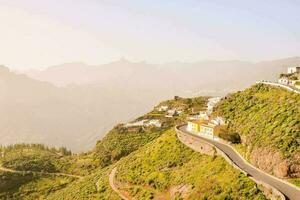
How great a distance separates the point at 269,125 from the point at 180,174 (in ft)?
44.8

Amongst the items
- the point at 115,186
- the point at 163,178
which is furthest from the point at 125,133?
the point at 163,178

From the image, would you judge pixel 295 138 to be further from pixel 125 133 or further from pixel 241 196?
pixel 125 133

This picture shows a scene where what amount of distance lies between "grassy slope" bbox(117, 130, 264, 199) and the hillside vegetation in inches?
161

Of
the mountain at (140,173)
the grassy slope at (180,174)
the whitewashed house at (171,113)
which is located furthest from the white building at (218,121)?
the whitewashed house at (171,113)

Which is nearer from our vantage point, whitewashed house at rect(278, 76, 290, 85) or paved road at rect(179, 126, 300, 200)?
paved road at rect(179, 126, 300, 200)

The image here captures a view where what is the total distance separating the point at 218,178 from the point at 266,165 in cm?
579

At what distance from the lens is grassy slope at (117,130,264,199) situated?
45938 mm

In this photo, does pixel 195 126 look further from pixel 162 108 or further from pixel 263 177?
pixel 162 108

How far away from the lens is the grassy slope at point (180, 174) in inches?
1809

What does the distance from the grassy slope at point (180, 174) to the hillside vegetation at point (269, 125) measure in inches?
161

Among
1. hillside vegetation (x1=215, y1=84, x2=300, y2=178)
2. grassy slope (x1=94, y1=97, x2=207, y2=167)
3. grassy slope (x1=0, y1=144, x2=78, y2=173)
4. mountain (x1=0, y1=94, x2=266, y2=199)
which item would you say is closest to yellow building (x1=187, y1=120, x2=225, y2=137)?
hillside vegetation (x1=215, y1=84, x2=300, y2=178)

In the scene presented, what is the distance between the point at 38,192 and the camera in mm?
108500

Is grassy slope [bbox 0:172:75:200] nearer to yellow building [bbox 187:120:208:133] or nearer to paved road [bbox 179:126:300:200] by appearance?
yellow building [bbox 187:120:208:133]

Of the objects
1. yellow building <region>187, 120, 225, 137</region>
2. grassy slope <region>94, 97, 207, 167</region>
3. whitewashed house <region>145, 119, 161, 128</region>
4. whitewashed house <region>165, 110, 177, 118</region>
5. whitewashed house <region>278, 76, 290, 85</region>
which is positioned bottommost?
grassy slope <region>94, 97, 207, 167</region>
